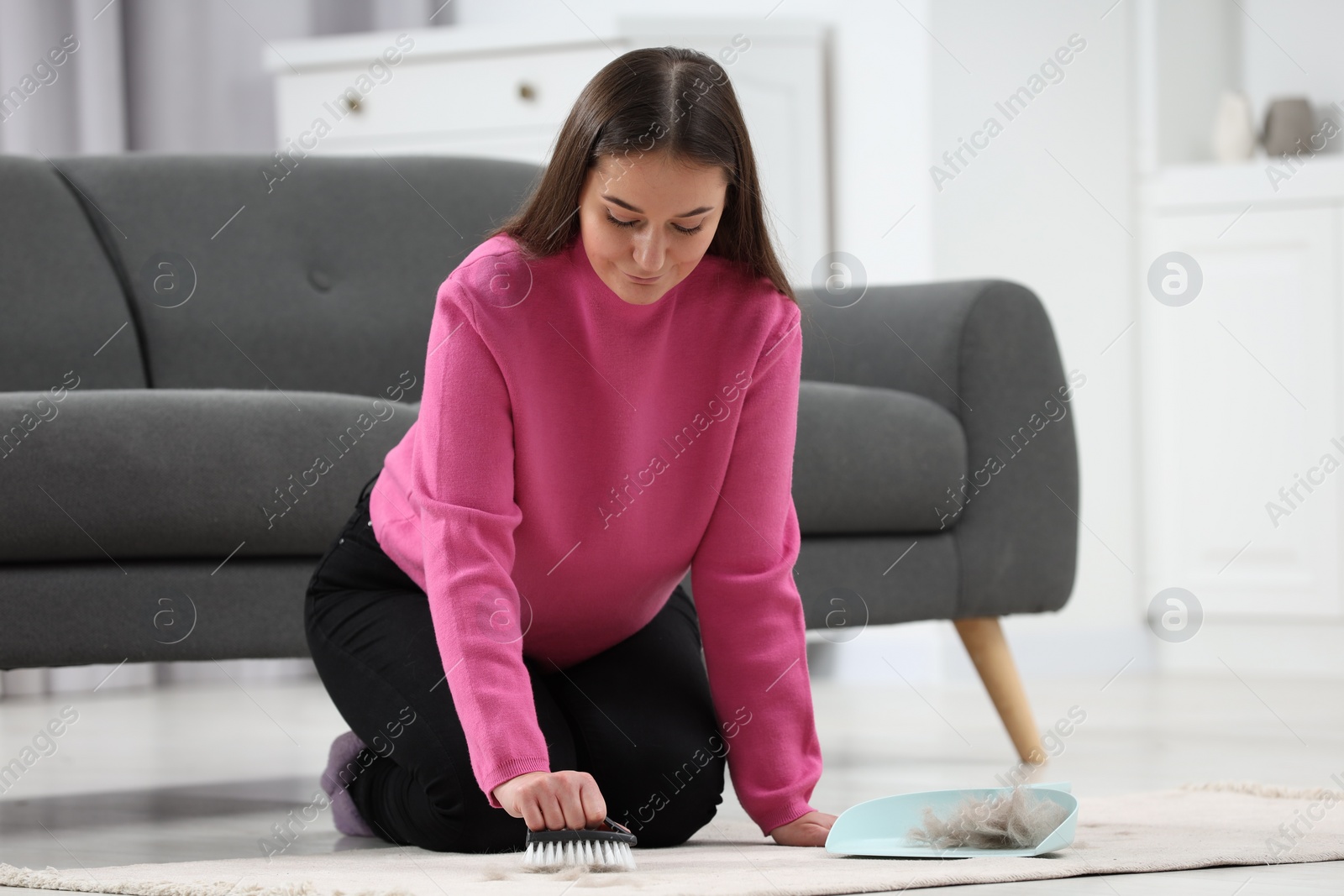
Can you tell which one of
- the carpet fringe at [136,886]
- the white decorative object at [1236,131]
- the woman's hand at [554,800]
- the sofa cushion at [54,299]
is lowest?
the carpet fringe at [136,886]

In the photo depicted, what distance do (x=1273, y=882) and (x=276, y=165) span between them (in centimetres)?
164

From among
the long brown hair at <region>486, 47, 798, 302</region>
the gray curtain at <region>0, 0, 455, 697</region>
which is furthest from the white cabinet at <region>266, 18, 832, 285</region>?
the long brown hair at <region>486, 47, 798, 302</region>

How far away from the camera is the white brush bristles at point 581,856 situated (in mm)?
958

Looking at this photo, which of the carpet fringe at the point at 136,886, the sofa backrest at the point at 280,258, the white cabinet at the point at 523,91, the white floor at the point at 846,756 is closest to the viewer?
the carpet fringe at the point at 136,886

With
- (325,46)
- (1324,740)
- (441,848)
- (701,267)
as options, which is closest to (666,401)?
(701,267)

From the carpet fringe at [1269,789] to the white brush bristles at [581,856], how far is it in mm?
704

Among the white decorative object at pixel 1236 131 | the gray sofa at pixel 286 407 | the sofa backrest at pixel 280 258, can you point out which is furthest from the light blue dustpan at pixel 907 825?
the white decorative object at pixel 1236 131

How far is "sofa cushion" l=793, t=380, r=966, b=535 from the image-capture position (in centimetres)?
166

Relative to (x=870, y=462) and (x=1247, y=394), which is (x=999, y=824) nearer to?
(x=870, y=462)

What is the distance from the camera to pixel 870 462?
5.51 ft

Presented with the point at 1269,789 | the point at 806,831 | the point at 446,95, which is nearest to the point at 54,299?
the point at 806,831

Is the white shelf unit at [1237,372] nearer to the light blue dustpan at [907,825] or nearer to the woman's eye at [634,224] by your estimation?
the light blue dustpan at [907,825]

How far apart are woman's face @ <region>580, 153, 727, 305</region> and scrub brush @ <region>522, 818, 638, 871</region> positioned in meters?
0.37

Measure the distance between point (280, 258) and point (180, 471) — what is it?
72 cm
